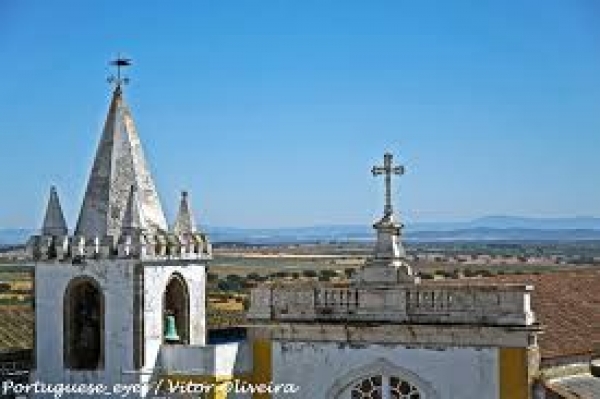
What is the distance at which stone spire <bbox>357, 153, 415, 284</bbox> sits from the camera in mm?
17422

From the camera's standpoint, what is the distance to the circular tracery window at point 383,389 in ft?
56.0

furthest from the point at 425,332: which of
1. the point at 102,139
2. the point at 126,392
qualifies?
the point at 102,139

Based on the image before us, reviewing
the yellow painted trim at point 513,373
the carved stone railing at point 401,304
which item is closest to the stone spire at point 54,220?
the carved stone railing at point 401,304

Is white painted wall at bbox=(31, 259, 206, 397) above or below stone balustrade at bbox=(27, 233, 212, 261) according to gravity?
below

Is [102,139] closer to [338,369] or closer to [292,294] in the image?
[292,294]

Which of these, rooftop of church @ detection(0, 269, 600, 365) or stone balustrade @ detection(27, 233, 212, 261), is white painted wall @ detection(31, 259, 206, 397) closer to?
stone balustrade @ detection(27, 233, 212, 261)

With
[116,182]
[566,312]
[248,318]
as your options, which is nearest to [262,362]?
[248,318]

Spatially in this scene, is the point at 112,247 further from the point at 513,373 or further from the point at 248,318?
the point at 513,373

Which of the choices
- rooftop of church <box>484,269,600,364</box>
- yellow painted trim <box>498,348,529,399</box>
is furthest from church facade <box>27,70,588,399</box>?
rooftop of church <box>484,269,600,364</box>

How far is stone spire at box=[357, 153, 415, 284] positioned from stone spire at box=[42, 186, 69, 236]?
19.4 feet

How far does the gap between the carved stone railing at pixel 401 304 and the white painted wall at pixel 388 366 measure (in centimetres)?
50

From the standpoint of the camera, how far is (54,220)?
64.0 ft

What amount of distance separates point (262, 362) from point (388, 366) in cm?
238

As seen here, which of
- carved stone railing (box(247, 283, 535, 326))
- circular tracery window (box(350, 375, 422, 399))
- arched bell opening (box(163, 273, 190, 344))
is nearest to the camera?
carved stone railing (box(247, 283, 535, 326))
